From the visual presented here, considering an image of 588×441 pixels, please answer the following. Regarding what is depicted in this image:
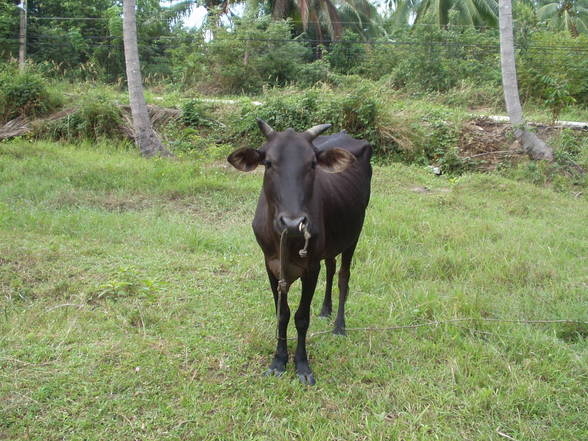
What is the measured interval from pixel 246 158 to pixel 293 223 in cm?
71

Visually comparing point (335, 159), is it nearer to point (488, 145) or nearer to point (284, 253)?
point (284, 253)

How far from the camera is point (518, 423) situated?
3004mm

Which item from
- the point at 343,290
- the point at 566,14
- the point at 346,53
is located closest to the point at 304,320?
the point at 343,290

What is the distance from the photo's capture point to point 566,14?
2769 centimetres

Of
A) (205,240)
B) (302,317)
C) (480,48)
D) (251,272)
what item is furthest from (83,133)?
(480,48)

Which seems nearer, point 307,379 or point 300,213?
point 300,213

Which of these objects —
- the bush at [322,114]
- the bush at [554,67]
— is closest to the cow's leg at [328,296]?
the bush at [322,114]

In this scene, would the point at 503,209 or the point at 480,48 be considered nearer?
the point at 503,209

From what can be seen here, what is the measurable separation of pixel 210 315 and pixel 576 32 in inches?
1173

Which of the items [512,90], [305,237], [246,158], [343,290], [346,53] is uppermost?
[346,53]

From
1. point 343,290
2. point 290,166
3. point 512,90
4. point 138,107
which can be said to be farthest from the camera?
point 512,90

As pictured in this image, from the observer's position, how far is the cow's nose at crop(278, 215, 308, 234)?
109 inches

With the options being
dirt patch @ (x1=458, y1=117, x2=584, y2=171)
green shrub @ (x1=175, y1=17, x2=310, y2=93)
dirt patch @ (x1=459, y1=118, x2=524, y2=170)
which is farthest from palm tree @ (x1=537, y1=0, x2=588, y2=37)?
dirt patch @ (x1=459, y1=118, x2=524, y2=170)

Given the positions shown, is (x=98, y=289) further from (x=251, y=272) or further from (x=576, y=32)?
(x=576, y=32)
